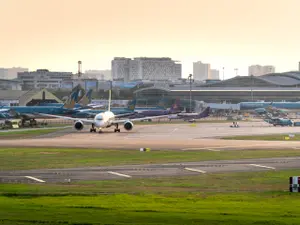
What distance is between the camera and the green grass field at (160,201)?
29.1 m

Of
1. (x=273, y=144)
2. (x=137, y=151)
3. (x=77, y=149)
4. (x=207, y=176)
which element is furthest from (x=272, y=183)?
(x=273, y=144)

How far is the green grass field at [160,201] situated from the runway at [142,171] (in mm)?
2732

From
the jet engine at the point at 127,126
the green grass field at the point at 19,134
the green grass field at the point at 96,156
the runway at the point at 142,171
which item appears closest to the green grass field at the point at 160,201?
the runway at the point at 142,171

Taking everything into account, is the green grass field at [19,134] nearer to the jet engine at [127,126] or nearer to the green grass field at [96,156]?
the jet engine at [127,126]

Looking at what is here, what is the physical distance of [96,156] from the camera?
67.6 meters

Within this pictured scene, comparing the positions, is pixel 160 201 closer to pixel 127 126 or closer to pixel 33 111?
pixel 127 126

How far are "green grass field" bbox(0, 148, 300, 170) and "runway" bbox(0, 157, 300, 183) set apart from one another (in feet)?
10.6

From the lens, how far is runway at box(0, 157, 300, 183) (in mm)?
48625

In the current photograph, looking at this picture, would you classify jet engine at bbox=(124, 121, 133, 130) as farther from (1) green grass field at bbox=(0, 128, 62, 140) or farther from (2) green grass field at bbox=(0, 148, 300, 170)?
(2) green grass field at bbox=(0, 148, 300, 170)

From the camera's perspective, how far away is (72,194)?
39062mm

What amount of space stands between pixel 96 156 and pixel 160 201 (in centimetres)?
3197

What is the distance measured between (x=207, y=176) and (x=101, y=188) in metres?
9.87

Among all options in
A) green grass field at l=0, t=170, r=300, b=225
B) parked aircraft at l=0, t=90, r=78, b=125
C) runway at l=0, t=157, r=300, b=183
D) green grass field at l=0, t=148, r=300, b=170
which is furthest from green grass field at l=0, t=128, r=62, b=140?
green grass field at l=0, t=170, r=300, b=225

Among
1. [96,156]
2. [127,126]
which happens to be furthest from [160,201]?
[127,126]
